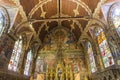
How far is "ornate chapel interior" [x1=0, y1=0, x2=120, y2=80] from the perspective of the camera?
29.6ft

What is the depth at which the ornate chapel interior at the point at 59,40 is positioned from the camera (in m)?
9.01

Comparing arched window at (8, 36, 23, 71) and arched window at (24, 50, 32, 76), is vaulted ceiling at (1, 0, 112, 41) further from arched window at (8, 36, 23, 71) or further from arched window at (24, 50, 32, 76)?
arched window at (24, 50, 32, 76)

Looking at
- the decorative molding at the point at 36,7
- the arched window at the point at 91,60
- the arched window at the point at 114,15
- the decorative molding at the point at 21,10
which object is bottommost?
the arched window at the point at 91,60

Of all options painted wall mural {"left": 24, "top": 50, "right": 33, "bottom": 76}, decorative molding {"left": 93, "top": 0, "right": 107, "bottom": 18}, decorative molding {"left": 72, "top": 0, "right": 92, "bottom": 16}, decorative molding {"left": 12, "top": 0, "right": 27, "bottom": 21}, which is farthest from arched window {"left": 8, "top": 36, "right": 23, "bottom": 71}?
decorative molding {"left": 93, "top": 0, "right": 107, "bottom": 18}

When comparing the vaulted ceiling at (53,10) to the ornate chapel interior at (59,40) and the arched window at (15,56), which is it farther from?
the arched window at (15,56)

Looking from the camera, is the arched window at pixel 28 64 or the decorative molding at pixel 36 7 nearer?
the decorative molding at pixel 36 7

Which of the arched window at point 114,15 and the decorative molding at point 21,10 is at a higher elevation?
the decorative molding at point 21,10

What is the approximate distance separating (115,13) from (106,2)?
3.61ft

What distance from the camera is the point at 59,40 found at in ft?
46.2

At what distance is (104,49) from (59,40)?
5.40m

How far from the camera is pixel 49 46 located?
13.7 m

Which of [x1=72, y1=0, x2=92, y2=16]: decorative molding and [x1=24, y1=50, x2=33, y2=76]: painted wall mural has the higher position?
[x1=72, y1=0, x2=92, y2=16]: decorative molding

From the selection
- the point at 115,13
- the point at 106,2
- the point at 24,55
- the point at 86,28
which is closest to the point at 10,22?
the point at 24,55

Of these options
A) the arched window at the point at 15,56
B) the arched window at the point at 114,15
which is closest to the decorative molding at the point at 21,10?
the arched window at the point at 15,56
